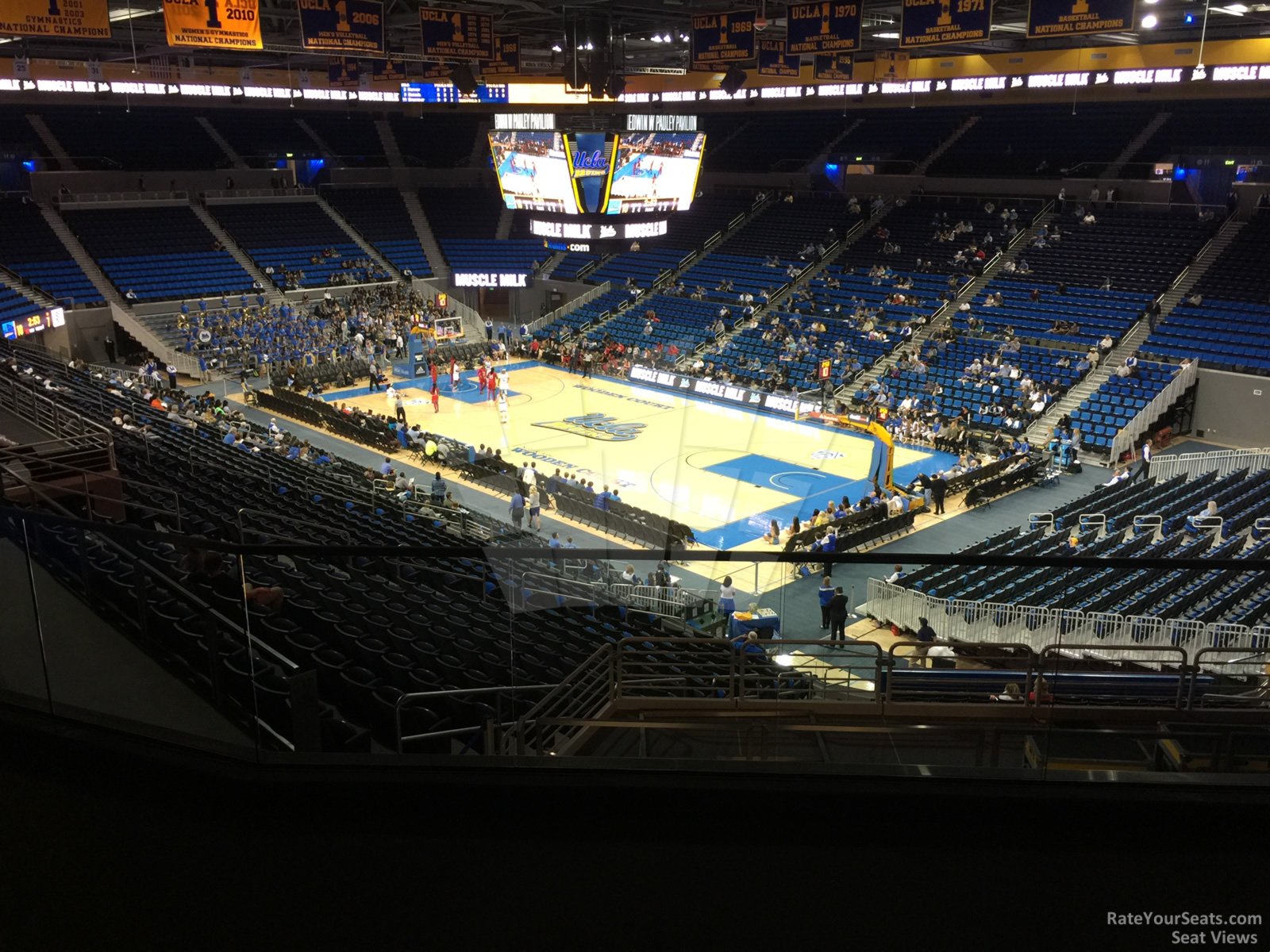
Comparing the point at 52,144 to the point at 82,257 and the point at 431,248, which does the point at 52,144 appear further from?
the point at 431,248

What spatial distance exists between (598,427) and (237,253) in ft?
75.4

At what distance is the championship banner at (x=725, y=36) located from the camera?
19.6m

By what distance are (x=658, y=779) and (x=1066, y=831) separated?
1493mm

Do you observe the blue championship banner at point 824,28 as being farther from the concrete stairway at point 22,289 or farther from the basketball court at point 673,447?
the concrete stairway at point 22,289

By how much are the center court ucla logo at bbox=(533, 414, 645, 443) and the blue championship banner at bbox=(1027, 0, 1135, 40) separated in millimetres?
14447

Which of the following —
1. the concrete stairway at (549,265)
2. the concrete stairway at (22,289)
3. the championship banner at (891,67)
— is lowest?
the concrete stairway at (549,265)

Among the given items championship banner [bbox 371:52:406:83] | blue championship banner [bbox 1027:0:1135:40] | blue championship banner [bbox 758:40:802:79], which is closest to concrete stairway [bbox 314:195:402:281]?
championship banner [bbox 371:52:406:83]

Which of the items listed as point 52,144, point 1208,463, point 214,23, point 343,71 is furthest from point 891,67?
point 52,144

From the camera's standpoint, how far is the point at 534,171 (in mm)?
20578

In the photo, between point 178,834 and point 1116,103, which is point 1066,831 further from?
point 1116,103

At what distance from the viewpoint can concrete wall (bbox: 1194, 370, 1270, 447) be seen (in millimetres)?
25844

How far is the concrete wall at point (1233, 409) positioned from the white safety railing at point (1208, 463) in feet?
11.2

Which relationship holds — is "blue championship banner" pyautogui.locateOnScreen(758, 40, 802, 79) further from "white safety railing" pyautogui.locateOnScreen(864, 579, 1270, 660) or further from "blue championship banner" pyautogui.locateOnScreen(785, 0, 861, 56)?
"white safety railing" pyautogui.locateOnScreen(864, 579, 1270, 660)

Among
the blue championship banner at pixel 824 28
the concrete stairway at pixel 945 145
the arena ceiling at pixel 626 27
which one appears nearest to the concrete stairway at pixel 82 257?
the arena ceiling at pixel 626 27
